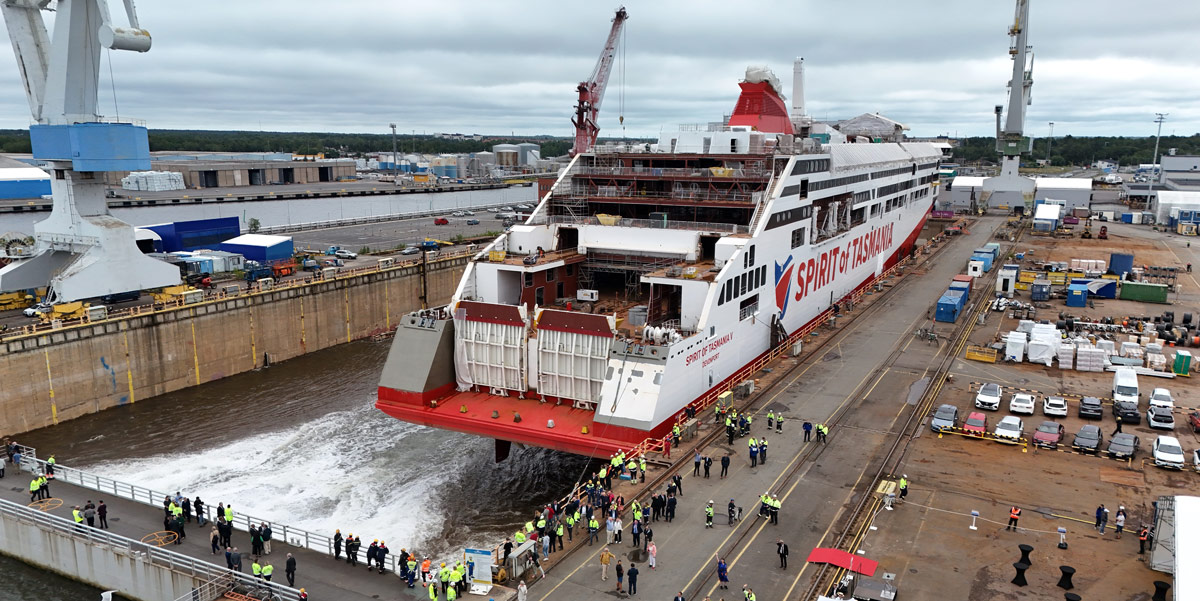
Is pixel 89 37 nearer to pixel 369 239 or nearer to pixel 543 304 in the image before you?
pixel 543 304

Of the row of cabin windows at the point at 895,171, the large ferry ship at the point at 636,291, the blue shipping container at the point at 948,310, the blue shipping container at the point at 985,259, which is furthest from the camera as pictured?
the blue shipping container at the point at 985,259

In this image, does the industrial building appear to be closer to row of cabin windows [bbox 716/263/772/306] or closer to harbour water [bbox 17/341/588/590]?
harbour water [bbox 17/341/588/590]

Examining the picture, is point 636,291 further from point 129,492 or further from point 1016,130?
point 1016,130

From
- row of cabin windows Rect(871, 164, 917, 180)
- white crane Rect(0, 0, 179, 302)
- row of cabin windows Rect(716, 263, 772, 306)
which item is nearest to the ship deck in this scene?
row of cabin windows Rect(716, 263, 772, 306)

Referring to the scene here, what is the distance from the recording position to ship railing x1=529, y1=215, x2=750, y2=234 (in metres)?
31.6

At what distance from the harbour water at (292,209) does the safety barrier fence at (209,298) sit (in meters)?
28.9

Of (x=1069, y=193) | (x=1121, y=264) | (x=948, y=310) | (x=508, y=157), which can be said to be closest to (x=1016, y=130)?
(x=1069, y=193)

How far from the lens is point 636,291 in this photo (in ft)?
112

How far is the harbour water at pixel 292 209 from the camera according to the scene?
6875cm

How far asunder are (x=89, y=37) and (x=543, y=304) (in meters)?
27.0

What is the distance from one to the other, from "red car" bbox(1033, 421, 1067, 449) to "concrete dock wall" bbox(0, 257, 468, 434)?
38.1 metres

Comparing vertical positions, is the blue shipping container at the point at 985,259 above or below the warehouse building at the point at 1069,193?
below

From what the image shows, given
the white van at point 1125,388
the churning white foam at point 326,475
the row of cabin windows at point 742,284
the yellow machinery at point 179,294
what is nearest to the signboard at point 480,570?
the churning white foam at point 326,475

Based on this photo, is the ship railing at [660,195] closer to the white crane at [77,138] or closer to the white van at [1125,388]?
the white van at [1125,388]
